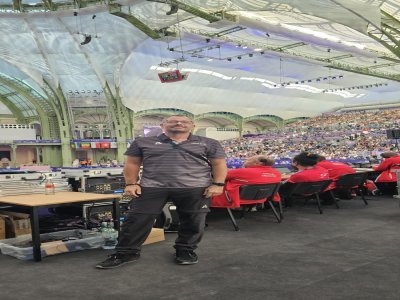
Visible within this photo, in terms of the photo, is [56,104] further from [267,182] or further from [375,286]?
[375,286]

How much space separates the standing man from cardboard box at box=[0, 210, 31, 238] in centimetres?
177

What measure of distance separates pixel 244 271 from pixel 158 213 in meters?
0.91

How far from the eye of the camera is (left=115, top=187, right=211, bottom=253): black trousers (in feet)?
12.8

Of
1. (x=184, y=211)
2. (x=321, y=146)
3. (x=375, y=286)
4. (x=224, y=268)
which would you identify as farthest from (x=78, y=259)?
(x=321, y=146)

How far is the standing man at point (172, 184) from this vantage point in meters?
3.92

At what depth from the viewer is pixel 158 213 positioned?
3.98 meters

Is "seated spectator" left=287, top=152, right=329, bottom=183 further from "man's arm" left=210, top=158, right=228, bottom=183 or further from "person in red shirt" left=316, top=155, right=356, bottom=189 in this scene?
"man's arm" left=210, top=158, right=228, bottom=183

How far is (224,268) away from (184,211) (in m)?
0.62

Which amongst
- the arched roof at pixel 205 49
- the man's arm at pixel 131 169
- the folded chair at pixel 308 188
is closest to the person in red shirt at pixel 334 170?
the folded chair at pixel 308 188

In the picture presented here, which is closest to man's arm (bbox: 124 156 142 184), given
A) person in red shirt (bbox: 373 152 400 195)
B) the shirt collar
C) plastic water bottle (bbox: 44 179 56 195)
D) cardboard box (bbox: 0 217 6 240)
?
the shirt collar

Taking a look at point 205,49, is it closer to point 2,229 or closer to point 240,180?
point 240,180

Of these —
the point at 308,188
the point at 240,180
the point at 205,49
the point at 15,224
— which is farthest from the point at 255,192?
the point at 205,49

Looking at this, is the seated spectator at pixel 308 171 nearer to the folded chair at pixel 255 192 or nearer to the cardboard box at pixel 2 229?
the folded chair at pixel 255 192

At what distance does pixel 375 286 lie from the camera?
3.05 meters
